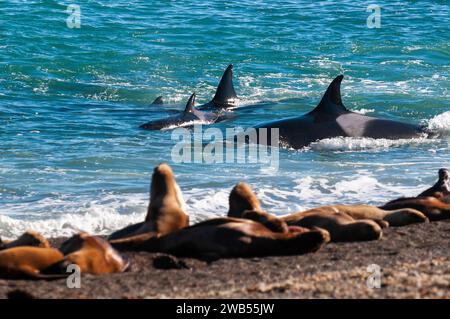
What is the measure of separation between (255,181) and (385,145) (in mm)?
3333

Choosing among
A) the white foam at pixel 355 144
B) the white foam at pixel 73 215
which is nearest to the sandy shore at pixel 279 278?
the white foam at pixel 73 215

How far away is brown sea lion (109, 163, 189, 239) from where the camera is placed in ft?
27.5

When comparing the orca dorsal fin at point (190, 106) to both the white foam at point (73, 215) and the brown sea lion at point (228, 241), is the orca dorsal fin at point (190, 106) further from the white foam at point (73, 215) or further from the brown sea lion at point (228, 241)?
the brown sea lion at point (228, 241)

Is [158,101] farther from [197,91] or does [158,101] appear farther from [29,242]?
[29,242]

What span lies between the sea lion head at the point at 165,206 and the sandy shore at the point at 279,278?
43cm

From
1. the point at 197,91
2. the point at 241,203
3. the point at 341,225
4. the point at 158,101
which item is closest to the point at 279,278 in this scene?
the point at 341,225

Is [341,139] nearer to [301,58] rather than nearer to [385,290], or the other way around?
[385,290]

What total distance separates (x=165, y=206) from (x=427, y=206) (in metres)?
2.94

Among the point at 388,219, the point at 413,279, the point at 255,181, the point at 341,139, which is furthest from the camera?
the point at 341,139

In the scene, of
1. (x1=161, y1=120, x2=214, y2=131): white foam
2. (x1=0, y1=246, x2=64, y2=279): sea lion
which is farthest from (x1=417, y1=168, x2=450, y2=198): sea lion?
(x1=161, y1=120, x2=214, y2=131): white foam

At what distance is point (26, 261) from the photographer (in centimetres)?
733

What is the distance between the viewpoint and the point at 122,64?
23359 millimetres

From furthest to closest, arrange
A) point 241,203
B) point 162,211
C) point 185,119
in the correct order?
point 185,119
point 241,203
point 162,211
